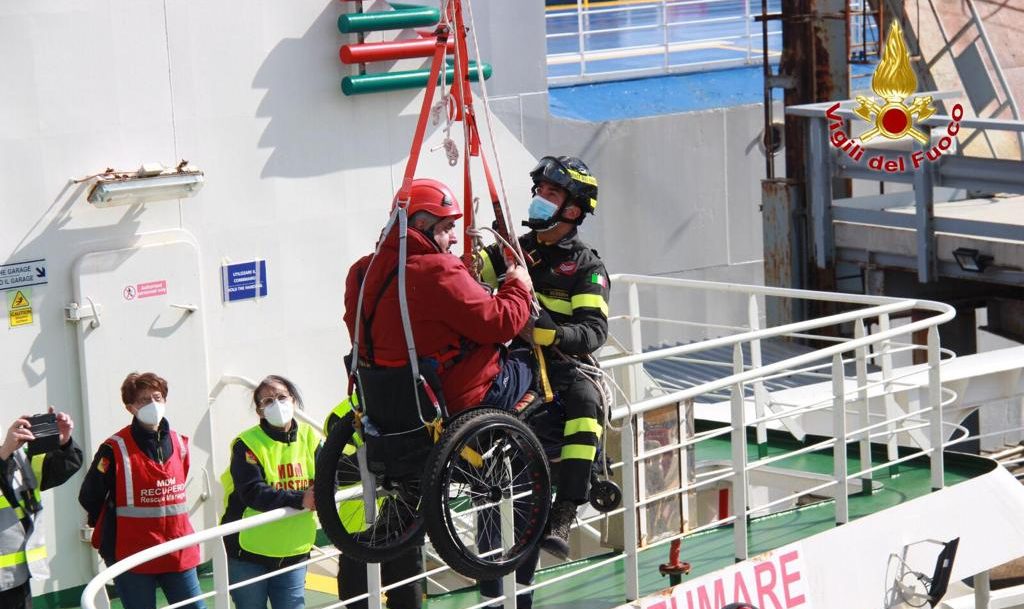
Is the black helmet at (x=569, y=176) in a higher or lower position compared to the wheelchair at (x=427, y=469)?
higher

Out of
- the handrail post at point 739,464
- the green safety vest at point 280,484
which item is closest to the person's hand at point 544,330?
the handrail post at point 739,464

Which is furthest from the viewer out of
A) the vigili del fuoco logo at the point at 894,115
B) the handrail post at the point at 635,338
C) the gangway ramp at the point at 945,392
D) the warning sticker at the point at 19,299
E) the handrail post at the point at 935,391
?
the vigili del fuoco logo at the point at 894,115

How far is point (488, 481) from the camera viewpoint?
529cm

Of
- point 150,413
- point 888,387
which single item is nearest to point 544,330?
point 150,413

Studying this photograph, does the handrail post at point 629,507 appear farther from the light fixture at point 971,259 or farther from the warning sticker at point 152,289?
the light fixture at point 971,259

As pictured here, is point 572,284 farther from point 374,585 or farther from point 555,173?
point 374,585

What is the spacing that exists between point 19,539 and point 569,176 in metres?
2.94

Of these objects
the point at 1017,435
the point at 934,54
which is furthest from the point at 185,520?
the point at 1017,435

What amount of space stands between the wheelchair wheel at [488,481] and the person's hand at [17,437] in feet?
6.67

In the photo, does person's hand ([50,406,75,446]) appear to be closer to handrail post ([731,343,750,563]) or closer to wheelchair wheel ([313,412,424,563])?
wheelchair wheel ([313,412,424,563])

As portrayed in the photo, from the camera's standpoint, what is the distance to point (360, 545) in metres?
5.21

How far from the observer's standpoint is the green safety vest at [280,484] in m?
6.56

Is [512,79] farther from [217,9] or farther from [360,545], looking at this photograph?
[360,545]

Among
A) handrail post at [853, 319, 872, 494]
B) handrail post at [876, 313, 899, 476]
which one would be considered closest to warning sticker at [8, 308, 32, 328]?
handrail post at [853, 319, 872, 494]
